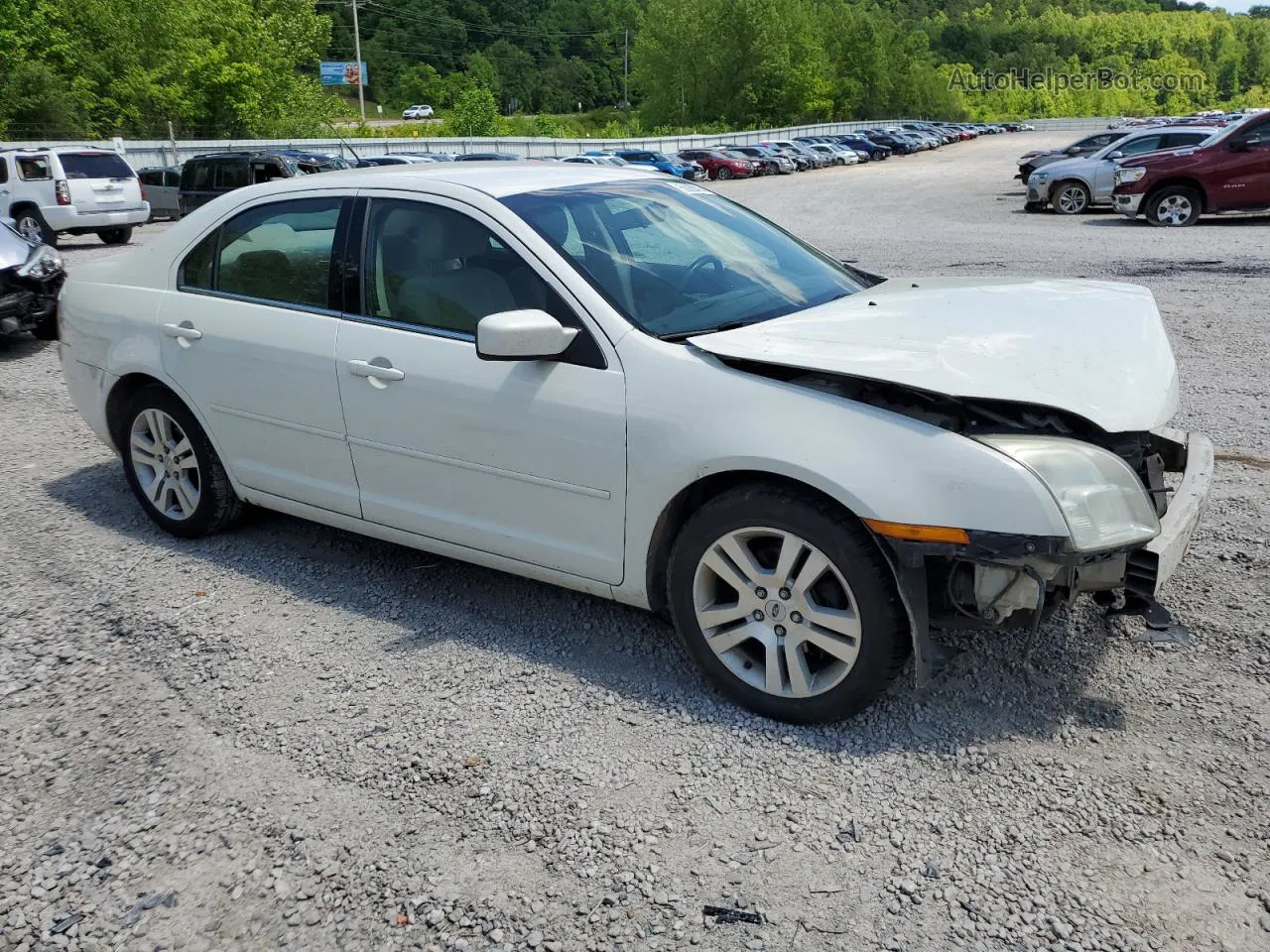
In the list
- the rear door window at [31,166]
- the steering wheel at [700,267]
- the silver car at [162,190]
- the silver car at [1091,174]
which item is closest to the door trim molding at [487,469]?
the steering wheel at [700,267]

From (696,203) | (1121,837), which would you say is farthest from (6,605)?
(1121,837)

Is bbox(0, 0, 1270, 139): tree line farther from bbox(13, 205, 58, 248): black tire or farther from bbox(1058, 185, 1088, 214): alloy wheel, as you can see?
bbox(1058, 185, 1088, 214): alloy wheel

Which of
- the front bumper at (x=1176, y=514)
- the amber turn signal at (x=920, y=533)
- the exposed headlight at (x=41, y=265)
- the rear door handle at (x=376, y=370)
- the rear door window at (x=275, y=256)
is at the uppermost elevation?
the rear door window at (x=275, y=256)

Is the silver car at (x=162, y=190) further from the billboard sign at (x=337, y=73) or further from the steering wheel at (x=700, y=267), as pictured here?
the billboard sign at (x=337, y=73)

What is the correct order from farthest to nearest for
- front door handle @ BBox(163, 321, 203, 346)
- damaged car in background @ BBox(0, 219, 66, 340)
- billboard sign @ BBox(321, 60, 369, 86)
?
billboard sign @ BBox(321, 60, 369, 86) → damaged car in background @ BBox(0, 219, 66, 340) → front door handle @ BBox(163, 321, 203, 346)

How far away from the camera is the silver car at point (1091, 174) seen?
20250 millimetres

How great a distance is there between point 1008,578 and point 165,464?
3.73 meters

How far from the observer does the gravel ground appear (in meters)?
2.61

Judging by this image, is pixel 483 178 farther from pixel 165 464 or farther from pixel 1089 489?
pixel 1089 489

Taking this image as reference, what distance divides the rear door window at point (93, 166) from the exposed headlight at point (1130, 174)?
17106 millimetres

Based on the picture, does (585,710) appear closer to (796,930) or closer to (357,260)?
(796,930)

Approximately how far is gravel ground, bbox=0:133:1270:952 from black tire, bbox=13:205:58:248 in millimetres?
16719

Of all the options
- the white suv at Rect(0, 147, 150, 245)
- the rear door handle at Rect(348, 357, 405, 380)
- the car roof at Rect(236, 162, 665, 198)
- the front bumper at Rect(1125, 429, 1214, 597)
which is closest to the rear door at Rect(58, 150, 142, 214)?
the white suv at Rect(0, 147, 150, 245)

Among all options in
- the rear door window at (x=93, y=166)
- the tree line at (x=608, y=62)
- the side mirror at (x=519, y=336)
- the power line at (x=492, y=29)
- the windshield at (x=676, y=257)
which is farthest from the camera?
the power line at (x=492, y=29)
